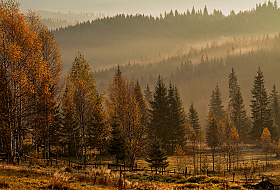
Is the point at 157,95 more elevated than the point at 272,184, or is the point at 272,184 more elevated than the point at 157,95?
the point at 157,95

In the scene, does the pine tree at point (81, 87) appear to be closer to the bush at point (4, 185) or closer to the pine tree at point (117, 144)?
the pine tree at point (117, 144)

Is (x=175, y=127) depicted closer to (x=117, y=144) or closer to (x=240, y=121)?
(x=117, y=144)

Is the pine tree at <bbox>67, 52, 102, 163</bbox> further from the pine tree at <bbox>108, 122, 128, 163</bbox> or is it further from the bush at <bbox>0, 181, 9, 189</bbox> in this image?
the bush at <bbox>0, 181, 9, 189</bbox>

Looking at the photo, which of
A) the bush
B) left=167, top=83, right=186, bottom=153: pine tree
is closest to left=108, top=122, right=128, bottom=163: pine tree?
left=167, top=83, right=186, bottom=153: pine tree

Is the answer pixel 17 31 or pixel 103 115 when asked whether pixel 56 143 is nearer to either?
pixel 103 115

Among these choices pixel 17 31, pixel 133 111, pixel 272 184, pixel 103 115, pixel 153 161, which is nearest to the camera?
pixel 272 184

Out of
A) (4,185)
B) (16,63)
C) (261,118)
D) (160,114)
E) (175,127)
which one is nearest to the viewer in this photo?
(4,185)

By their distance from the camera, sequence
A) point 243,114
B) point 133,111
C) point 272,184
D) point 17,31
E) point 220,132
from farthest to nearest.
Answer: point 243,114 < point 220,132 < point 133,111 < point 17,31 < point 272,184

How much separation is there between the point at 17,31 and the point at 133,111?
1853cm

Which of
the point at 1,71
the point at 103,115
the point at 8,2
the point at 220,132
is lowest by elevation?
the point at 220,132

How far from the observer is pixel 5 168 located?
48.2ft

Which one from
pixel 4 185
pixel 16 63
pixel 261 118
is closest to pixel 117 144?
pixel 16 63

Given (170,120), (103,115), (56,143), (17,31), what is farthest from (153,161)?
(17,31)

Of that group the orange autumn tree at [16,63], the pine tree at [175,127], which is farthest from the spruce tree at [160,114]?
the orange autumn tree at [16,63]
